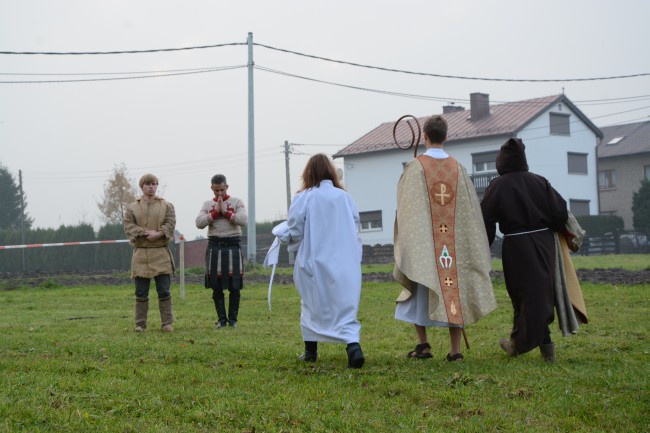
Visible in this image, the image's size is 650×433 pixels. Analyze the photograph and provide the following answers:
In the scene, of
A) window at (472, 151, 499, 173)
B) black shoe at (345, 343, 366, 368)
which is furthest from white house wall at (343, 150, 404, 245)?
black shoe at (345, 343, 366, 368)

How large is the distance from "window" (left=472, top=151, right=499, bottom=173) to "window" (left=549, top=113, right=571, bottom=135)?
14.5 ft

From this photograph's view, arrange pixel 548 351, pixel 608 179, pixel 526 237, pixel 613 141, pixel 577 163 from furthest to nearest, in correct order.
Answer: pixel 613 141
pixel 608 179
pixel 577 163
pixel 526 237
pixel 548 351

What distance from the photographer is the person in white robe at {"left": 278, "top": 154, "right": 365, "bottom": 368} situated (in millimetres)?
8344

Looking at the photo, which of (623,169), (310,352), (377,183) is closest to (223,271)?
(310,352)

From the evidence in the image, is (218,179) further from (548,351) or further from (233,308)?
(548,351)

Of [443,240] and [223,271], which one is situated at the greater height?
[443,240]

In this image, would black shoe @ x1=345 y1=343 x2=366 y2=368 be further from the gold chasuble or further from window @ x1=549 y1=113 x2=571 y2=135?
window @ x1=549 y1=113 x2=571 y2=135

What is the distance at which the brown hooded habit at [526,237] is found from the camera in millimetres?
8258

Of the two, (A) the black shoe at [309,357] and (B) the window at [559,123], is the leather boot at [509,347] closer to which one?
(A) the black shoe at [309,357]

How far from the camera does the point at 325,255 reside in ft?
27.7

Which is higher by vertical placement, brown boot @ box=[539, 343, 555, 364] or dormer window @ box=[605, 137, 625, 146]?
dormer window @ box=[605, 137, 625, 146]

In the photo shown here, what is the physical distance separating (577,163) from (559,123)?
287 centimetres

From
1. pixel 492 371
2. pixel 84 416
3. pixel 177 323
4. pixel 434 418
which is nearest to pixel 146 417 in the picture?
pixel 84 416

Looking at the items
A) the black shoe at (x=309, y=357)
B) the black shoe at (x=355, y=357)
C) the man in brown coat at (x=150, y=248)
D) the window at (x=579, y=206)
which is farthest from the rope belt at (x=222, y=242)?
the window at (x=579, y=206)
